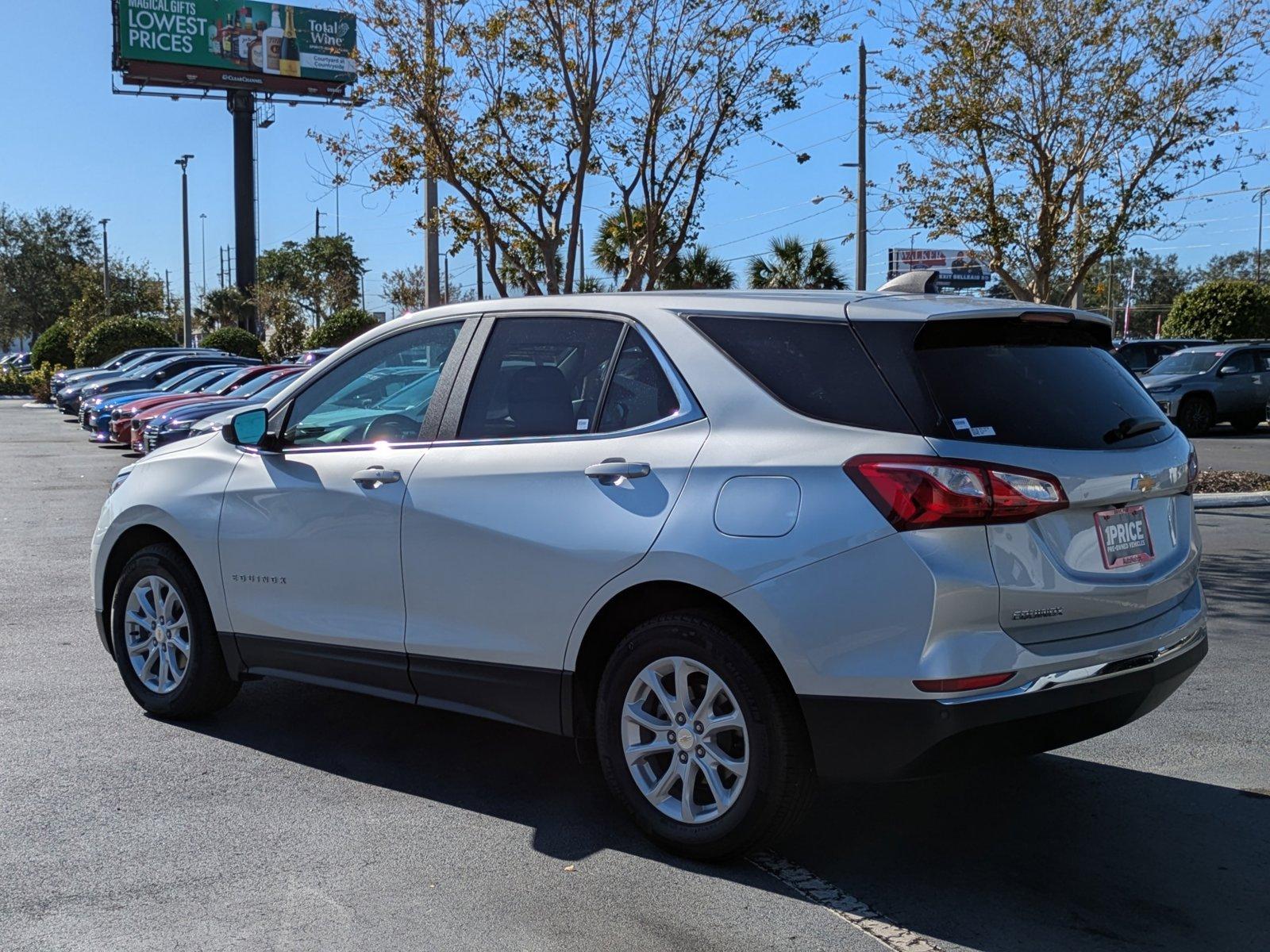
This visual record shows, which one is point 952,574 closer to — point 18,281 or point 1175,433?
point 1175,433

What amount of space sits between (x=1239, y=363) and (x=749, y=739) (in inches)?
874

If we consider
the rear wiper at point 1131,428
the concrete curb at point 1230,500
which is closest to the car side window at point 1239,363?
the concrete curb at point 1230,500

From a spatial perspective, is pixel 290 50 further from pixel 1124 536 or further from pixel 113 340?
pixel 1124 536

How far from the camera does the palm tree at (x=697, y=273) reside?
30.7m

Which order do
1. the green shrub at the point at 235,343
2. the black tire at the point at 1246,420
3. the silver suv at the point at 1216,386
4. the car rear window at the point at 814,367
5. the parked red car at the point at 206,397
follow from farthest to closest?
the green shrub at the point at 235,343, the black tire at the point at 1246,420, the silver suv at the point at 1216,386, the parked red car at the point at 206,397, the car rear window at the point at 814,367

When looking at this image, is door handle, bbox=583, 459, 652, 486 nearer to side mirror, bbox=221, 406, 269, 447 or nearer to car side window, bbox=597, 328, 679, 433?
car side window, bbox=597, 328, 679, 433

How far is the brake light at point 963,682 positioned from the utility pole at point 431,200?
878 cm

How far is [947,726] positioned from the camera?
3.70m

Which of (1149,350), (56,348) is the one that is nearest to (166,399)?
(1149,350)

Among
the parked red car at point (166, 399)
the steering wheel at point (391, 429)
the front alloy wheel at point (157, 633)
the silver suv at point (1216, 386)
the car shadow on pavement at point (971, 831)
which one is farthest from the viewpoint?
A: the silver suv at point (1216, 386)

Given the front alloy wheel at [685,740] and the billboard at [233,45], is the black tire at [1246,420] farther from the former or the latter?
the billboard at [233,45]

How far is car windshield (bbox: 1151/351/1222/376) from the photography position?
23.5 metres

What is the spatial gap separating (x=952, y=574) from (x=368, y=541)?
2.29m

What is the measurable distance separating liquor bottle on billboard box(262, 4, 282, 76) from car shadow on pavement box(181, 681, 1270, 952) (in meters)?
61.4
